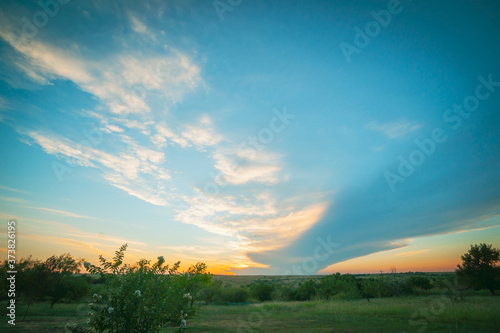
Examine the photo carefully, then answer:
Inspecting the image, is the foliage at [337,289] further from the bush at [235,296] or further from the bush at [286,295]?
the bush at [235,296]

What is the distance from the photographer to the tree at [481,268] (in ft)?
99.6

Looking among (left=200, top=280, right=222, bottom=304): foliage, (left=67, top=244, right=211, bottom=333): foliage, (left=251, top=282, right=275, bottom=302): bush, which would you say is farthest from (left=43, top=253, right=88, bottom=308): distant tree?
(left=251, top=282, right=275, bottom=302): bush

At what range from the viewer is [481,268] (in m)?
31.6

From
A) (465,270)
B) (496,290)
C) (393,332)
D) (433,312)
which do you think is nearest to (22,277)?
(393,332)

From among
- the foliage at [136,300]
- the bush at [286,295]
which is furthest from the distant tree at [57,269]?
the bush at [286,295]

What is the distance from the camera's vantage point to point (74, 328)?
19.2 feet

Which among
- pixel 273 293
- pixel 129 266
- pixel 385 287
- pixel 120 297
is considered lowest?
pixel 273 293

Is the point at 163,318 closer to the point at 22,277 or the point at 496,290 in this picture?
the point at 22,277

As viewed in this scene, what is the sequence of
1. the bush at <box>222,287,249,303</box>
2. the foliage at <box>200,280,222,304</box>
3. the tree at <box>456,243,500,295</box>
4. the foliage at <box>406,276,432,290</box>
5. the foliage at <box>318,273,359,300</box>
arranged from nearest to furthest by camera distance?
the tree at <box>456,243,500,295</box>
the foliage at <box>318,273,359,300</box>
the foliage at <box>200,280,222,304</box>
the bush at <box>222,287,249,303</box>
the foliage at <box>406,276,432,290</box>

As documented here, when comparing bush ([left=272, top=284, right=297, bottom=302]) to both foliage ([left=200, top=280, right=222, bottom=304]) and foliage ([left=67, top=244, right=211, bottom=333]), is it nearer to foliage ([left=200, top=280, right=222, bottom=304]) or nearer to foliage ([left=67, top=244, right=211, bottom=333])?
foliage ([left=200, top=280, right=222, bottom=304])

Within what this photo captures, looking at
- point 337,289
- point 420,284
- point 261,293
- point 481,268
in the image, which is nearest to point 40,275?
point 261,293

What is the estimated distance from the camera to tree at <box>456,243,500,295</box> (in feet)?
99.6

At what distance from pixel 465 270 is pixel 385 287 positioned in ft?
38.1

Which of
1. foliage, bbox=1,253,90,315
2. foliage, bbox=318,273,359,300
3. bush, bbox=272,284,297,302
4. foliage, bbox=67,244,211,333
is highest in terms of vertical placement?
foliage, bbox=67,244,211,333
